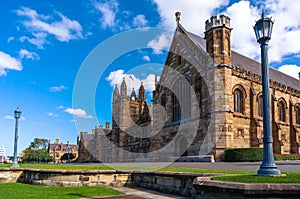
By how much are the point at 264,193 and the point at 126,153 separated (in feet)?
155

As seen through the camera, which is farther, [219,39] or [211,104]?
[219,39]

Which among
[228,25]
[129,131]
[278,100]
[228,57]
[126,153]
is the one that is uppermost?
[228,25]

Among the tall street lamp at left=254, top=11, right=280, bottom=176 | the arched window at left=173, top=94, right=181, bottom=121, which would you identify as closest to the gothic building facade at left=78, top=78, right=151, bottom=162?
the arched window at left=173, top=94, right=181, bottom=121

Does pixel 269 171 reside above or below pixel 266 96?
below

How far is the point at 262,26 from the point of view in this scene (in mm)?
8094

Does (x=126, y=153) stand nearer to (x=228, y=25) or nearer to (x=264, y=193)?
(x=228, y=25)

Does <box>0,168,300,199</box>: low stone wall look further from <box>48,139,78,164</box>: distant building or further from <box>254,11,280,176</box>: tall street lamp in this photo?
<box>48,139,78,164</box>: distant building

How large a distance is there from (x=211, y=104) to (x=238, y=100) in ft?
13.1

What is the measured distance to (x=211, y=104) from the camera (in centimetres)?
2659

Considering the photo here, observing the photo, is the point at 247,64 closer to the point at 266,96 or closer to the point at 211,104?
the point at 211,104

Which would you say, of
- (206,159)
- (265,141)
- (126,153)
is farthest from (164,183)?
(126,153)

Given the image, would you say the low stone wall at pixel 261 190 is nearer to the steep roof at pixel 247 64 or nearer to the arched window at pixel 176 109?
the steep roof at pixel 247 64

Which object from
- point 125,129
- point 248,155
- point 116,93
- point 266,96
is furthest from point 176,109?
point 116,93

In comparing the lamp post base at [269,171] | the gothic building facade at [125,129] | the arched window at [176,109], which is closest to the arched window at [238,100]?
the arched window at [176,109]
